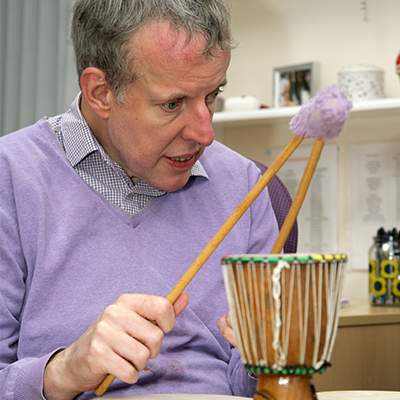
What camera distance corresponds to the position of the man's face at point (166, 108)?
96 centimetres

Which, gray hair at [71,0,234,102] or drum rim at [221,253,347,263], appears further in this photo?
gray hair at [71,0,234,102]

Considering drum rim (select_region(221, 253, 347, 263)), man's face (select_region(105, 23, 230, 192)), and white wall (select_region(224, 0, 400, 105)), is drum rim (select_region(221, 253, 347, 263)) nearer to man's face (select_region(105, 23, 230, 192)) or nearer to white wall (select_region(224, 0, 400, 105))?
man's face (select_region(105, 23, 230, 192))

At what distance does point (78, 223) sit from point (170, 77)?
0.31 m

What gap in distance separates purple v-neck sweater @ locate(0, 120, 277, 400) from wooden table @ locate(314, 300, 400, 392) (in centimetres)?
88

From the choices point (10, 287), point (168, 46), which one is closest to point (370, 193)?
point (168, 46)

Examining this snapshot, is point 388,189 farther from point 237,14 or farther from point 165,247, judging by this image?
point 165,247

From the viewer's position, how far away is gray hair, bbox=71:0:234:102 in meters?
0.96

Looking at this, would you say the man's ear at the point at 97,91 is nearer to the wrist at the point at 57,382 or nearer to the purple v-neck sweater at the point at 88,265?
the purple v-neck sweater at the point at 88,265

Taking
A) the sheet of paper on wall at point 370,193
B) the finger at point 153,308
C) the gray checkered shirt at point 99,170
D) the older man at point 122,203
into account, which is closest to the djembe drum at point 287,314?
the finger at point 153,308

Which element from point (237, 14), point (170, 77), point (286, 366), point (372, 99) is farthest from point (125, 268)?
point (237, 14)

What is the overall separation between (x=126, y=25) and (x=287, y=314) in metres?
0.59

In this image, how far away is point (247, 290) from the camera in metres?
0.67

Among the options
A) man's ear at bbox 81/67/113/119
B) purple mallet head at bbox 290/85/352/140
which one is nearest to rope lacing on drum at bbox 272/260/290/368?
purple mallet head at bbox 290/85/352/140

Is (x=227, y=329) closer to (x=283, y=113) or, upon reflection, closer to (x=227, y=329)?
(x=227, y=329)
